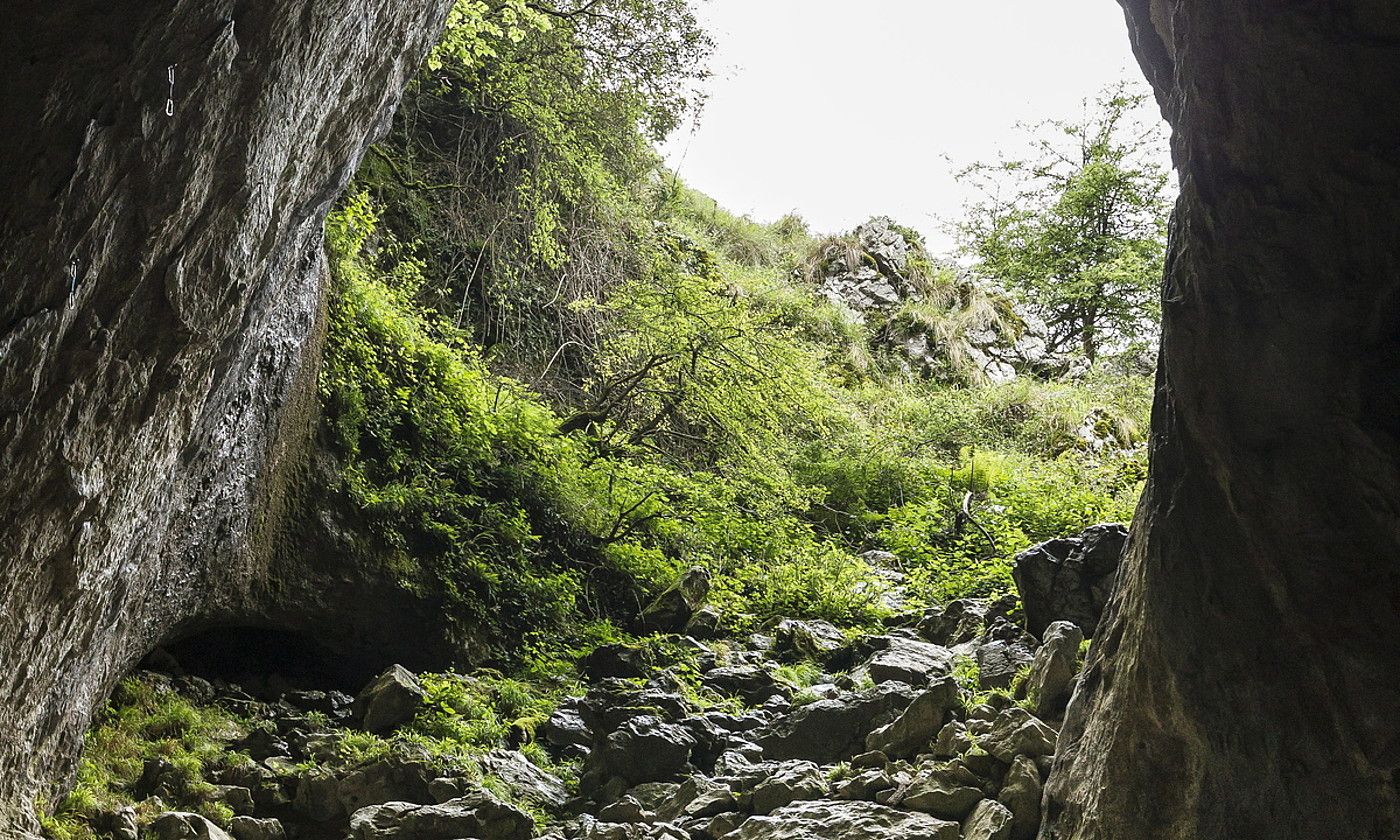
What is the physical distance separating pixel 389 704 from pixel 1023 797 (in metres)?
4.09

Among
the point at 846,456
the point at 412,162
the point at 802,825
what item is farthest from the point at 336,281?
the point at 846,456

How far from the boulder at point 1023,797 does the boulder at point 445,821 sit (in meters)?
2.39

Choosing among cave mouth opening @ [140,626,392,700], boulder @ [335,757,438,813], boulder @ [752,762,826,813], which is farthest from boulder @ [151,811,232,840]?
boulder @ [752,762,826,813]

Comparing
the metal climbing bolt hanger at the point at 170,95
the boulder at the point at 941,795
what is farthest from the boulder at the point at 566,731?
the metal climbing bolt hanger at the point at 170,95

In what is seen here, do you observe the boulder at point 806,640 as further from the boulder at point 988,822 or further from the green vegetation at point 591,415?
the boulder at point 988,822

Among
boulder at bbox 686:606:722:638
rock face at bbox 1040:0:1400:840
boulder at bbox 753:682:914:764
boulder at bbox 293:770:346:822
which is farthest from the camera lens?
boulder at bbox 686:606:722:638

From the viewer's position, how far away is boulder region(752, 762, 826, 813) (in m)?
4.97

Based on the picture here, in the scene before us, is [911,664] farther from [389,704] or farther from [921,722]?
[389,704]

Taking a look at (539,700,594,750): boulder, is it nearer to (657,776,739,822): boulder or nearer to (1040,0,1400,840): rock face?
(657,776,739,822): boulder

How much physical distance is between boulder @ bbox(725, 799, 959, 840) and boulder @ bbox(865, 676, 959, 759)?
0.72m

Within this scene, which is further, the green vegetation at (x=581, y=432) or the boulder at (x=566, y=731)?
the green vegetation at (x=581, y=432)

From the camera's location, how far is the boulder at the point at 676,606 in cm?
909

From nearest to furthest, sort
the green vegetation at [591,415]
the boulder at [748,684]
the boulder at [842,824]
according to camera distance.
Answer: the boulder at [842,824], the boulder at [748,684], the green vegetation at [591,415]

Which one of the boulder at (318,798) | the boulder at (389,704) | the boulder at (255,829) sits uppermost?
the boulder at (389,704)
